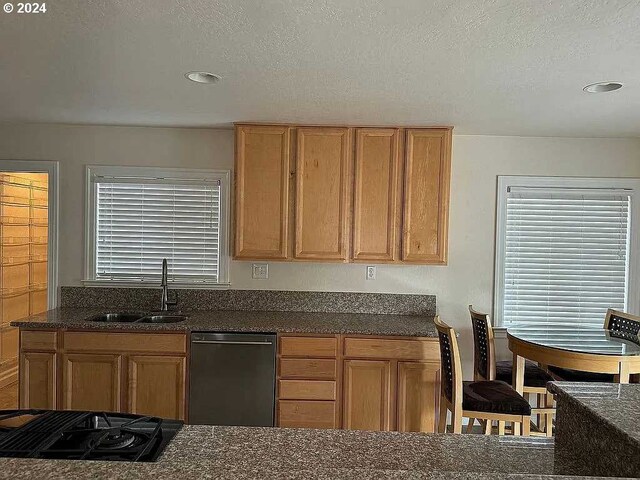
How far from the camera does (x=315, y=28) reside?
6.01 ft

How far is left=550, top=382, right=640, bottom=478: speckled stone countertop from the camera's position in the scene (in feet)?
3.16

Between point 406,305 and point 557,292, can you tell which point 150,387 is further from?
point 557,292

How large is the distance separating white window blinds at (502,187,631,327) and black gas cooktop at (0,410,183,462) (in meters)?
3.21

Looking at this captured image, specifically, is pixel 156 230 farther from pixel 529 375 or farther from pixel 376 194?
pixel 529 375

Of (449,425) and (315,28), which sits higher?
(315,28)

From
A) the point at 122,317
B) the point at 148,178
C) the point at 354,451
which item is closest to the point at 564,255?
the point at 354,451

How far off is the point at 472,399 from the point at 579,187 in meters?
2.08

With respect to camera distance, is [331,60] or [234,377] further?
[234,377]

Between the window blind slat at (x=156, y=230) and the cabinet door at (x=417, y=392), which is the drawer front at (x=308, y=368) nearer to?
the cabinet door at (x=417, y=392)

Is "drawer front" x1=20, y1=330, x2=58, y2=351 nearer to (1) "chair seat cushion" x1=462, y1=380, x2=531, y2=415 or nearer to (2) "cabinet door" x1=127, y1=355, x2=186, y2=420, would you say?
(2) "cabinet door" x1=127, y1=355, x2=186, y2=420

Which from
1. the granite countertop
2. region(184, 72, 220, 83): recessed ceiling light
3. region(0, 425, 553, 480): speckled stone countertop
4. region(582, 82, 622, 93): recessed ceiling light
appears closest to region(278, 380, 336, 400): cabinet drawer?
the granite countertop

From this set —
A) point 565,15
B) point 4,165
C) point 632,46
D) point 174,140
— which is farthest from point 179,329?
point 632,46

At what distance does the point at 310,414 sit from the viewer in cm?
311

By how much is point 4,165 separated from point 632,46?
4.23 m
